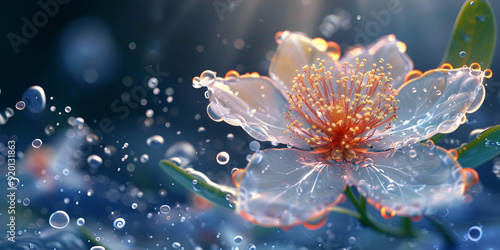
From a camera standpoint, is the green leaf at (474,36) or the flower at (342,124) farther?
the green leaf at (474,36)

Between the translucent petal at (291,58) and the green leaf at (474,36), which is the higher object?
the green leaf at (474,36)

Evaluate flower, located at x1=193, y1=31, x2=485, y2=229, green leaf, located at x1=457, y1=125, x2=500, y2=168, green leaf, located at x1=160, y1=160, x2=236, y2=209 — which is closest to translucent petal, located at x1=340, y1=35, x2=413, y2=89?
flower, located at x1=193, y1=31, x2=485, y2=229

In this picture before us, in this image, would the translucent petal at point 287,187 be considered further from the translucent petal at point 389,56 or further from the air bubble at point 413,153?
the translucent petal at point 389,56

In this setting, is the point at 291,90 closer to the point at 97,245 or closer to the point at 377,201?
the point at 377,201

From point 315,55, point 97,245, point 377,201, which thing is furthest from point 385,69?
point 97,245

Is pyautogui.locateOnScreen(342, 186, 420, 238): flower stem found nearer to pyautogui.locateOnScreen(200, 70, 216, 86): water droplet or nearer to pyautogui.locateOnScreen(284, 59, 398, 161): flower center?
pyautogui.locateOnScreen(284, 59, 398, 161): flower center

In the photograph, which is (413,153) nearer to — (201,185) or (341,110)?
(341,110)

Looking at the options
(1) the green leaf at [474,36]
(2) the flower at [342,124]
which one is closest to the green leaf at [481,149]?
(2) the flower at [342,124]

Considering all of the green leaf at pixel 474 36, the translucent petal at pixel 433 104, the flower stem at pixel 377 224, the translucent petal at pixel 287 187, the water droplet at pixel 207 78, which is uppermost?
the green leaf at pixel 474 36
